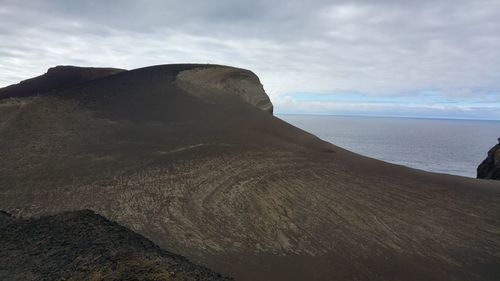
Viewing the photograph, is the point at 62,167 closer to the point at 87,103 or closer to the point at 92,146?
the point at 92,146

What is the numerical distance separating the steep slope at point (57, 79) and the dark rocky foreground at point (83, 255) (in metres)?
20.8

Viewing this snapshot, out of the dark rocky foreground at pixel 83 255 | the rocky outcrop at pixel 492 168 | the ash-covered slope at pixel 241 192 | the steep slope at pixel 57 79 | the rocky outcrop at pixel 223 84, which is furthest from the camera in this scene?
the steep slope at pixel 57 79

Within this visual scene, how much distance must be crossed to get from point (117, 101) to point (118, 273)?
45.4 feet

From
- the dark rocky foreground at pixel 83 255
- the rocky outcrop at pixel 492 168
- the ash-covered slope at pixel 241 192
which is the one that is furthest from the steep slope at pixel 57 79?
the rocky outcrop at pixel 492 168

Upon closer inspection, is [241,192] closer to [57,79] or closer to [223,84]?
[223,84]

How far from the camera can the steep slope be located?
27.0 meters

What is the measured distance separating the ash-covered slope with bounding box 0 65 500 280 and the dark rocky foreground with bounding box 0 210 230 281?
1.70 m

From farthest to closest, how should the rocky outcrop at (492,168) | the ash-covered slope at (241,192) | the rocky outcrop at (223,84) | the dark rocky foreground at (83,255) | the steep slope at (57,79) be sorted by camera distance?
the steep slope at (57,79), the rocky outcrop at (492,168), the rocky outcrop at (223,84), the ash-covered slope at (241,192), the dark rocky foreground at (83,255)

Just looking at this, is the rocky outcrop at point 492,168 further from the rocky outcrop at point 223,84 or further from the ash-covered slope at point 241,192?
the rocky outcrop at point 223,84

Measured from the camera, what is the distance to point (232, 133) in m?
15.7

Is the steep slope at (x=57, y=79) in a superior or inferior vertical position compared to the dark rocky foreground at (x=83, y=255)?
superior

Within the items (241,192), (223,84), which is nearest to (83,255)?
(241,192)

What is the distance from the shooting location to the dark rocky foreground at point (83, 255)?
5.45 metres

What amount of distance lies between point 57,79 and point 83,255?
2507cm
